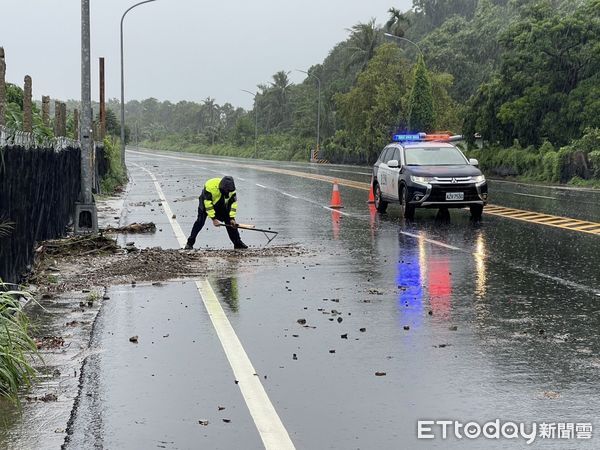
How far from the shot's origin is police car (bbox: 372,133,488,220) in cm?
1905

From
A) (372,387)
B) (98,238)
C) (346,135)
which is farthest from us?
(346,135)

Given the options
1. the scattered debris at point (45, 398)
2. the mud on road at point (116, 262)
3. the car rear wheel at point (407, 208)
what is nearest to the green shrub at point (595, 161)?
the car rear wheel at point (407, 208)

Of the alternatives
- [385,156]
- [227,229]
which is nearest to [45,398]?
[227,229]

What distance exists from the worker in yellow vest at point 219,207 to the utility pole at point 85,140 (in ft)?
7.52

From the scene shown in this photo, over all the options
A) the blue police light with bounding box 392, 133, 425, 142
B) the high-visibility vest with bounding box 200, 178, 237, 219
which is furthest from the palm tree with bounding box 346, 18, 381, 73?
the high-visibility vest with bounding box 200, 178, 237, 219

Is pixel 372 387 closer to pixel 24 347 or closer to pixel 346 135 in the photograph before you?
pixel 24 347

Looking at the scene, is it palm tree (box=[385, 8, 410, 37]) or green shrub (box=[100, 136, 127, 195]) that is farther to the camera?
palm tree (box=[385, 8, 410, 37])

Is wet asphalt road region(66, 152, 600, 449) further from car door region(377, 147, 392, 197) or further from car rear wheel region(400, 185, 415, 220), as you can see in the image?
car door region(377, 147, 392, 197)

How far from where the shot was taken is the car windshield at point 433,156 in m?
20.2

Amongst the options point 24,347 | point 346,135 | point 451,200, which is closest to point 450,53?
point 346,135

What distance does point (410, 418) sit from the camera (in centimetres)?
559

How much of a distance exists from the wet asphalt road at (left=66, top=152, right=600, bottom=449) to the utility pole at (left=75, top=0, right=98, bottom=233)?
4.00 metres

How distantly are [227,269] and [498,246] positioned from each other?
4688mm

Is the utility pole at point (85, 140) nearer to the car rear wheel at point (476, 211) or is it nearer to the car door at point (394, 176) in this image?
the car door at point (394, 176)
